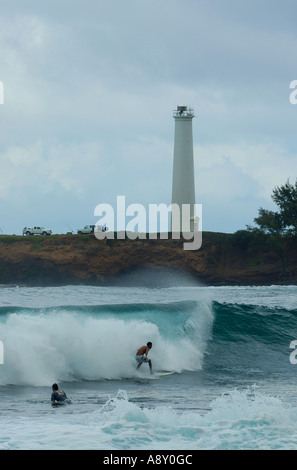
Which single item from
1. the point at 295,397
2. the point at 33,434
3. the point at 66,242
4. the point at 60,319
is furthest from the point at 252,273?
the point at 33,434

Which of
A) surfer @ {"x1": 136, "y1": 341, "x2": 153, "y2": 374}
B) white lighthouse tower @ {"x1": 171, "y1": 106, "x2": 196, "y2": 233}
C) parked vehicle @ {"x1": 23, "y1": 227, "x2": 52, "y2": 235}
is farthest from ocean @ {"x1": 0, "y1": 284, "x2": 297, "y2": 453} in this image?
parked vehicle @ {"x1": 23, "y1": 227, "x2": 52, "y2": 235}

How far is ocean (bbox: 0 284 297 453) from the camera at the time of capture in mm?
13117

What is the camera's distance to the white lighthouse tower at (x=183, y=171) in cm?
Answer: 6550

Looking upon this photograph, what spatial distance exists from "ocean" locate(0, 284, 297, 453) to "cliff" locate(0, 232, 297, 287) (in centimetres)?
3138

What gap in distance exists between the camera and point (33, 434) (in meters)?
13.2

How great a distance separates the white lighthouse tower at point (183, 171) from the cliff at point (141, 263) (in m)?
4.77

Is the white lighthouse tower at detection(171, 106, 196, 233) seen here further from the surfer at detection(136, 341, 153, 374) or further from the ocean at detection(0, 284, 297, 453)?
the surfer at detection(136, 341, 153, 374)

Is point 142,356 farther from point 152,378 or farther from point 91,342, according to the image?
point 91,342

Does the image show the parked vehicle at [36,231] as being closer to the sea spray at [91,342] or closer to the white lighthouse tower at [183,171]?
the white lighthouse tower at [183,171]

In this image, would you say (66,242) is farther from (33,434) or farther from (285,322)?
(33,434)

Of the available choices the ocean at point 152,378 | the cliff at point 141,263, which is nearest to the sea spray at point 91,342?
the ocean at point 152,378

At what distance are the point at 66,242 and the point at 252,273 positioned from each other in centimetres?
1646

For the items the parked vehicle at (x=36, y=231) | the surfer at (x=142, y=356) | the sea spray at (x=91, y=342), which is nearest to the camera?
the sea spray at (x=91, y=342)

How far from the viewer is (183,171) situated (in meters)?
65.6
